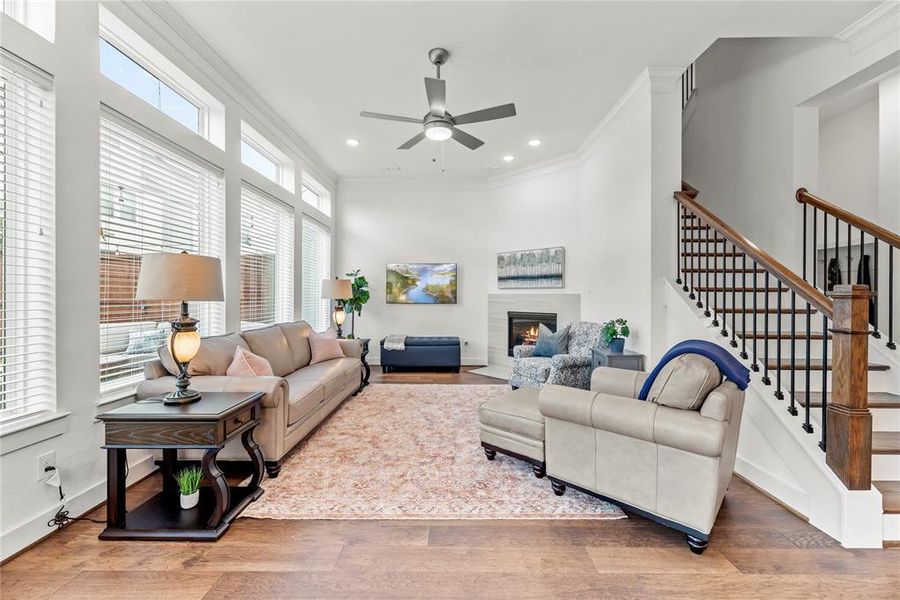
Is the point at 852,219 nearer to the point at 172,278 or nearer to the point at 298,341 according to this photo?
the point at 172,278

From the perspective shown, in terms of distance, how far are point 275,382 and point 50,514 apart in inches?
48.1

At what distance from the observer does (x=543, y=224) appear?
20.0ft

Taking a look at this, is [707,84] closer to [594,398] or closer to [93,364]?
Answer: [594,398]

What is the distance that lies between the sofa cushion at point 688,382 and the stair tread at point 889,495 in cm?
105

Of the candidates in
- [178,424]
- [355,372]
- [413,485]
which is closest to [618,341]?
[413,485]

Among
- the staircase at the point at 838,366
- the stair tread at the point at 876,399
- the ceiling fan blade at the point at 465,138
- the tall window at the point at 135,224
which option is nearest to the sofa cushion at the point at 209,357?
the tall window at the point at 135,224

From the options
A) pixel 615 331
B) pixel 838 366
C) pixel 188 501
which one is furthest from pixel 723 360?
pixel 188 501

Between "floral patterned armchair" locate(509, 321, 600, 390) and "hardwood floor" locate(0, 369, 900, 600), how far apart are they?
5.74 feet

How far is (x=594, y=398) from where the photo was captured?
215 cm

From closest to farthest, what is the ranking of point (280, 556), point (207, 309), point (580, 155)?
→ 1. point (280, 556)
2. point (207, 309)
3. point (580, 155)

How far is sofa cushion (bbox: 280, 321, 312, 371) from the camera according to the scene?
418 centimetres

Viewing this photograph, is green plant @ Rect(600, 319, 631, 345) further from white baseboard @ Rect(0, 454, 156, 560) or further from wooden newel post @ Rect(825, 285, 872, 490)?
white baseboard @ Rect(0, 454, 156, 560)

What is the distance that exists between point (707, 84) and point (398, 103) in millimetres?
3754

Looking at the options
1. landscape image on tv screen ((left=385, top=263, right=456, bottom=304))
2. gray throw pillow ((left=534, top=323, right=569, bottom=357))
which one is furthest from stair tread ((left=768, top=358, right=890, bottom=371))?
landscape image on tv screen ((left=385, top=263, right=456, bottom=304))
